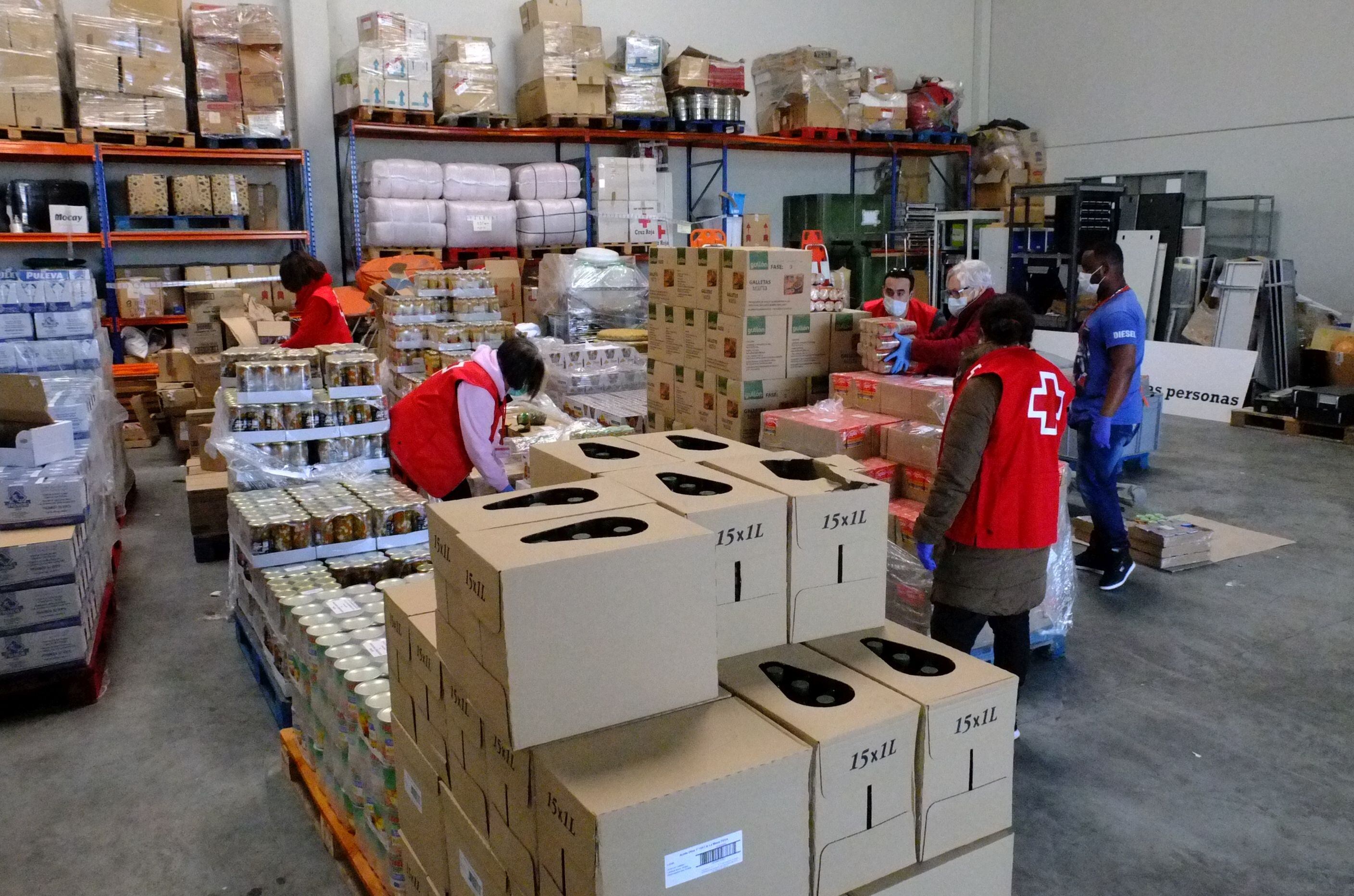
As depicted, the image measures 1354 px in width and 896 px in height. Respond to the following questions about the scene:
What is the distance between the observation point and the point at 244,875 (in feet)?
10.1

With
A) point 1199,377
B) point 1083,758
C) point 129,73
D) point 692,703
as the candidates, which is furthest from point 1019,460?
point 129,73

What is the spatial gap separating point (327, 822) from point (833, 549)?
6.48 feet

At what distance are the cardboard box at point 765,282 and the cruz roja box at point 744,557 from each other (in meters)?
3.03

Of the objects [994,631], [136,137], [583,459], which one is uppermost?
[136,137]

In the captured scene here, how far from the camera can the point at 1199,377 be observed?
10727mm

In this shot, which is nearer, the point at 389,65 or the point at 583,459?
the point at 583,459

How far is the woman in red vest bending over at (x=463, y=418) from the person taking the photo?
4168mm

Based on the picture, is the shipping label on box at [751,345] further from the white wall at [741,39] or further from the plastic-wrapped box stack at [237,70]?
the white wall at [741,39]

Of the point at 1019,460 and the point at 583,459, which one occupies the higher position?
the point at 583,459

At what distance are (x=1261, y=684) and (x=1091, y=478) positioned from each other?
1.41 metres

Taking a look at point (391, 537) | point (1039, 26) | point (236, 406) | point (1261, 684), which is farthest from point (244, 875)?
point (1039, 26)

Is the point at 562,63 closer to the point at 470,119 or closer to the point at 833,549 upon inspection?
the point at 470,119

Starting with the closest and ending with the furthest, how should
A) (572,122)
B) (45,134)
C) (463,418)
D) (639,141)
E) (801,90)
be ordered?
(463,418)
(45,134)
(572,122)
(639,141)
(801,90)

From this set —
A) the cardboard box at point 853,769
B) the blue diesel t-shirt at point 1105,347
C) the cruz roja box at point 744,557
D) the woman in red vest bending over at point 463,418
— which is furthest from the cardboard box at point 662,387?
the cardboard box at point 853,769
